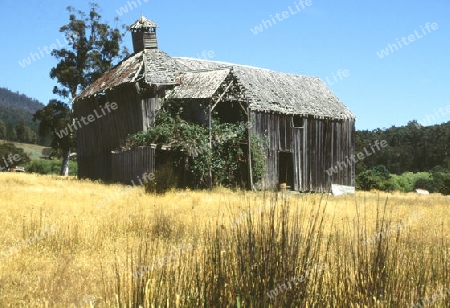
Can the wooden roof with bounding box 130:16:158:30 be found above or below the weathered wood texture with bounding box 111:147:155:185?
above

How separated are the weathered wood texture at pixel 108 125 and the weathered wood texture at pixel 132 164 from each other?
117 cm

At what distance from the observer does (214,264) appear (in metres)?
4.23

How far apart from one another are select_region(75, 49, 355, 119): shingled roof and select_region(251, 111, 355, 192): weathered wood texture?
0.50 m

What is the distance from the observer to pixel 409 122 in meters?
79.8

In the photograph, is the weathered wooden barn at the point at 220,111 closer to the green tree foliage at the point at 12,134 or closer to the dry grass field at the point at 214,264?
the dry grass field at the point at 214,264

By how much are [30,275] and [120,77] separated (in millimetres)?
18776

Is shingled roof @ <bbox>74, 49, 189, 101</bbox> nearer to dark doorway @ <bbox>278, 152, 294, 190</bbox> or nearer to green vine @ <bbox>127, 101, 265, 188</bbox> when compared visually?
green vine @ <bbox>127, 101, 265, 188</bbox>

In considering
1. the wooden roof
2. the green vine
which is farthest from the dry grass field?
the wooden roof

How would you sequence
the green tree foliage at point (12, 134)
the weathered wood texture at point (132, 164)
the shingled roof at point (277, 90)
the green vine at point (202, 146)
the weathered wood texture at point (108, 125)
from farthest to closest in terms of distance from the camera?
the green tree foliage at point (12, 134) → the shingled roof at point (277, 90) → the weathered wood texture at point (108, 125) → the green vine at point (202, 146) → the weathered wood texture at point (132, 164)

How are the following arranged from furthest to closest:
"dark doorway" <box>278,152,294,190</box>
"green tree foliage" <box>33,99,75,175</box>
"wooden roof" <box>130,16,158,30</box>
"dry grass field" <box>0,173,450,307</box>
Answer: "green tree foliage" <box>33,99,75,175</box>
"wooden roof" <box>130,16,158,30</box>
"dark doorway" <box>278,152,294,190</box>
"dry grass field" <box>0,173,450,307</box>

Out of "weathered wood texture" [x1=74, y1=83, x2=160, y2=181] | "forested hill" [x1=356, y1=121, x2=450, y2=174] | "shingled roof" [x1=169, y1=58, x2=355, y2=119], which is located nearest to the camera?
"weathered wood texture" [x1=74, y1=83, x2=160, y2=181]

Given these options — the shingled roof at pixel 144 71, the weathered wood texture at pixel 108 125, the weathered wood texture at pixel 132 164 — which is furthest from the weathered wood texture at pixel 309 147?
the weathered wood texture at pixel 132 164

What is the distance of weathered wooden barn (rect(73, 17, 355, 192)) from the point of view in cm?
2305

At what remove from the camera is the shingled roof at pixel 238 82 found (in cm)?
2320
